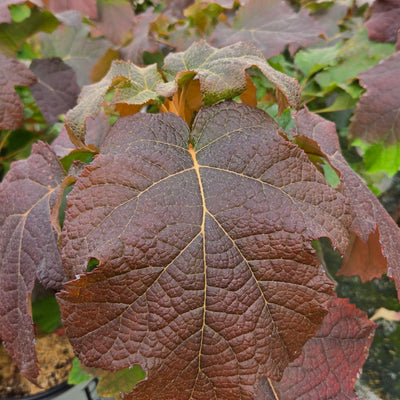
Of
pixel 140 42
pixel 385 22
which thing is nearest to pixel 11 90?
pixel 140 42

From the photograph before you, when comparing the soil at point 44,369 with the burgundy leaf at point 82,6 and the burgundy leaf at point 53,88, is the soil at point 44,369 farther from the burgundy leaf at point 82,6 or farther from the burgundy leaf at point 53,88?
the burgundy leaf at point 82,6

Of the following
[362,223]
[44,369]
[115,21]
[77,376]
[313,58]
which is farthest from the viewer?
[115,21]

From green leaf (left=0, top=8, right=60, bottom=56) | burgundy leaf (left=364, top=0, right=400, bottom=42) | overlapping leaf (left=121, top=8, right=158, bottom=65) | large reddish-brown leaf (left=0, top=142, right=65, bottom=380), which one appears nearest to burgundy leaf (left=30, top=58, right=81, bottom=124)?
green leaf (left=0, top=8, right=60, bottom=56)

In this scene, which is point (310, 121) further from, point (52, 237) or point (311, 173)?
point (52, 237)

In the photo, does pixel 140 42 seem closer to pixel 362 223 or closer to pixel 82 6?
pixel 82 6

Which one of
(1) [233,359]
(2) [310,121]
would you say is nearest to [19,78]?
(2) [310,121]
